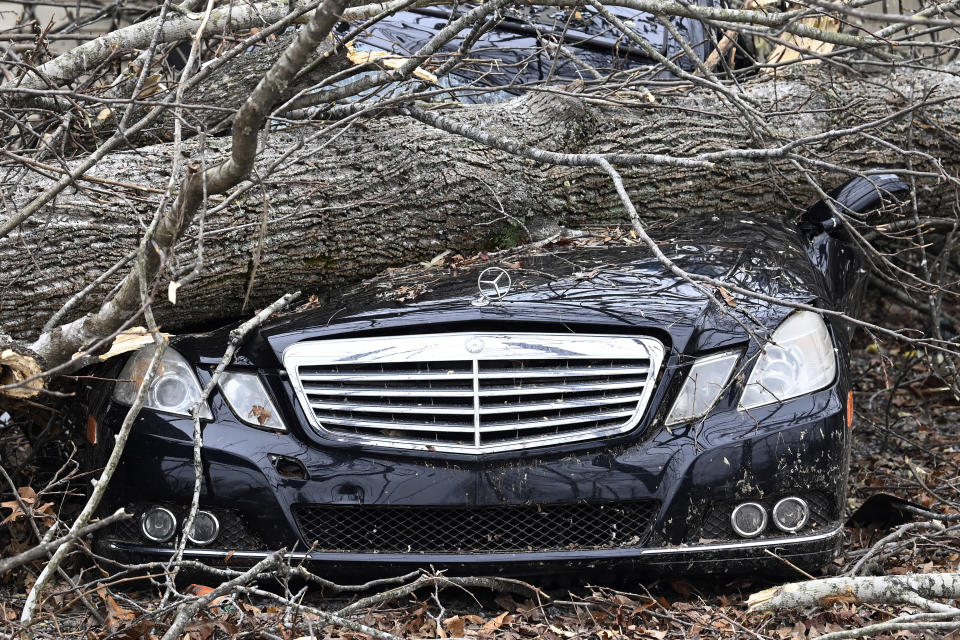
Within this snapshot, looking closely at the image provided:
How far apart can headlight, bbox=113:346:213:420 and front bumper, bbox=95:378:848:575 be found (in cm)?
14

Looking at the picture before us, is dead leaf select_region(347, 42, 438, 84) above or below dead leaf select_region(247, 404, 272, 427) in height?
above

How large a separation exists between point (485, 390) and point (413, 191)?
1.28 m

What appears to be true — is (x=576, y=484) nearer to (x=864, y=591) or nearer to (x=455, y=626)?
(x=455, y=626)

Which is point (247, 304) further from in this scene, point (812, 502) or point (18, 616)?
point (812, 502)

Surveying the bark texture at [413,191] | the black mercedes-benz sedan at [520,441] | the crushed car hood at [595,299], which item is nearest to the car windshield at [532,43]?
the bark texture at [413,191]

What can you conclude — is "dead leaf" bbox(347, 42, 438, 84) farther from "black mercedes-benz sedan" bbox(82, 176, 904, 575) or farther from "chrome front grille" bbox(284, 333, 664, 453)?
"chrome front grille" bbox(284, 333, 664, 453)

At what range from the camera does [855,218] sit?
13.3 ft

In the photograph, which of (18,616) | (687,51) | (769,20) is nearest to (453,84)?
(687,51)

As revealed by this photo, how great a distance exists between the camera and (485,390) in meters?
3.00

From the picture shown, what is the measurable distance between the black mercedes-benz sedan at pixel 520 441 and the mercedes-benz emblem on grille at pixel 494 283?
0.06 ft

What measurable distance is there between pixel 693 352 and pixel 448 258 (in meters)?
1.33

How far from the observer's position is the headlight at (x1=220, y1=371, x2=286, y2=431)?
3078 millimetres

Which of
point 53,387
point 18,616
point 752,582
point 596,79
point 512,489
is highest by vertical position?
point 596,79

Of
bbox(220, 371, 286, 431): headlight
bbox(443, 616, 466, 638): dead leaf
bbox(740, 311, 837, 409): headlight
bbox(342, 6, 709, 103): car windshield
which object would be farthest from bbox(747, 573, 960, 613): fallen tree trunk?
bbox(342, 6, 709, 103): car windshield
